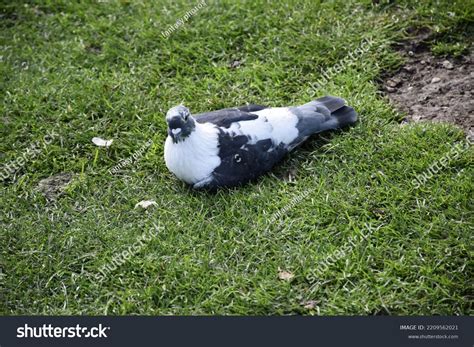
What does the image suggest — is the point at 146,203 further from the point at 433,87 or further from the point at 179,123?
the point at 433,87

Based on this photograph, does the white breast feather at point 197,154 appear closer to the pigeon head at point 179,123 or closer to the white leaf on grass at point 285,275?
the pigeon head at point 179,123

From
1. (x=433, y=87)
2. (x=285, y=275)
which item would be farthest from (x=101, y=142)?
(x=433, y=87)

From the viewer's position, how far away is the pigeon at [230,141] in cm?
448

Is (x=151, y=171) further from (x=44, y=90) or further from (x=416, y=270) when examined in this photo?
(x=416, y=270)

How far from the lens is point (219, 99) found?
5.41m

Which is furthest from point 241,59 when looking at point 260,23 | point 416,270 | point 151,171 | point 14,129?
point 416,270

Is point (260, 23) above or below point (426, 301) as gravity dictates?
above

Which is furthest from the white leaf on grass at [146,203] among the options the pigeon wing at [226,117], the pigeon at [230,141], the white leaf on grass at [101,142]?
the white leaf on grass at [101,142]

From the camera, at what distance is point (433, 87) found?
5285 mm

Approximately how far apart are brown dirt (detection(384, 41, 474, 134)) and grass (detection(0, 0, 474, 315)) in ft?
0.54

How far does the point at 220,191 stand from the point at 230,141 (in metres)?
0.34

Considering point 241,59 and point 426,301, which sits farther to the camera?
point 241,59

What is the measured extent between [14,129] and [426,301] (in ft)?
11.1

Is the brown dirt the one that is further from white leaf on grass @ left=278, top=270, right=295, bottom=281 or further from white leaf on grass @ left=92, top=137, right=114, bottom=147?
white leaf on grass @ left=92, top=137, right=114, bottom=147
